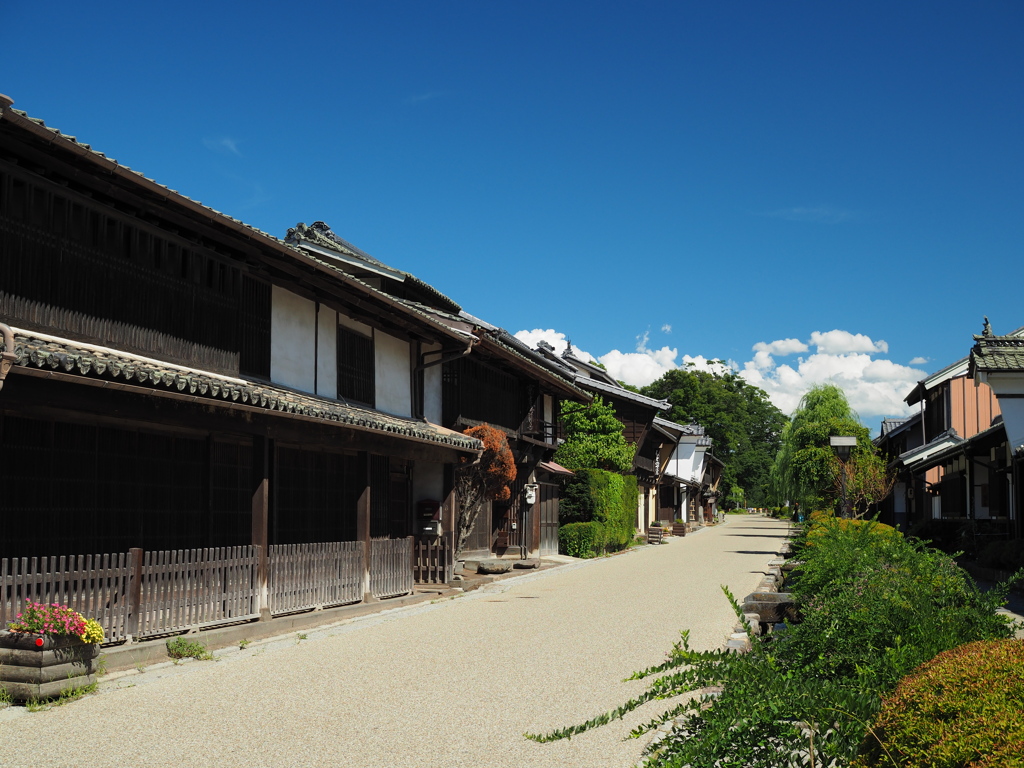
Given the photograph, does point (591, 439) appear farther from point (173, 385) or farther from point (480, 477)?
point (173, 385)

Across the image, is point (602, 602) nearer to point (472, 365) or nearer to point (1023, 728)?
point (472, 365)

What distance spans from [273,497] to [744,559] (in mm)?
20519

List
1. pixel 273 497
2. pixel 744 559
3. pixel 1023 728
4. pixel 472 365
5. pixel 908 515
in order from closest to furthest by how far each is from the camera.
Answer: pixel 1023 728, pixel 273 497, pixel 472 365, pixel 744 559, pixel 908 515

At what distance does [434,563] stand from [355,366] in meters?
4.76

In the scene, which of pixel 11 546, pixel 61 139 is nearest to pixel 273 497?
pixel 11 546

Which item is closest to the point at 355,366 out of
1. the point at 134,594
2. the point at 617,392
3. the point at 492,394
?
the point at 134,594

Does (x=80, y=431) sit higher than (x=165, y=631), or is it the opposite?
(x=80, y=431)

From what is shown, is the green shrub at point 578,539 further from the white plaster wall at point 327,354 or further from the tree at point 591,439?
the white plaster wall at point 327,354

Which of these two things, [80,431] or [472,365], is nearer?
[80,431]

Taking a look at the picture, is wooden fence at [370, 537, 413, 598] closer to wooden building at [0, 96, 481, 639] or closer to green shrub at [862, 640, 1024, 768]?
wooden building at [0, 96, 481, 639]

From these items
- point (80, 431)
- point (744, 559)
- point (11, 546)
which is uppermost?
point (80, 431)

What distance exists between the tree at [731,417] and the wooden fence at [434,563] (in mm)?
78487

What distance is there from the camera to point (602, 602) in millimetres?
17641

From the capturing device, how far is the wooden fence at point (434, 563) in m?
19.4
